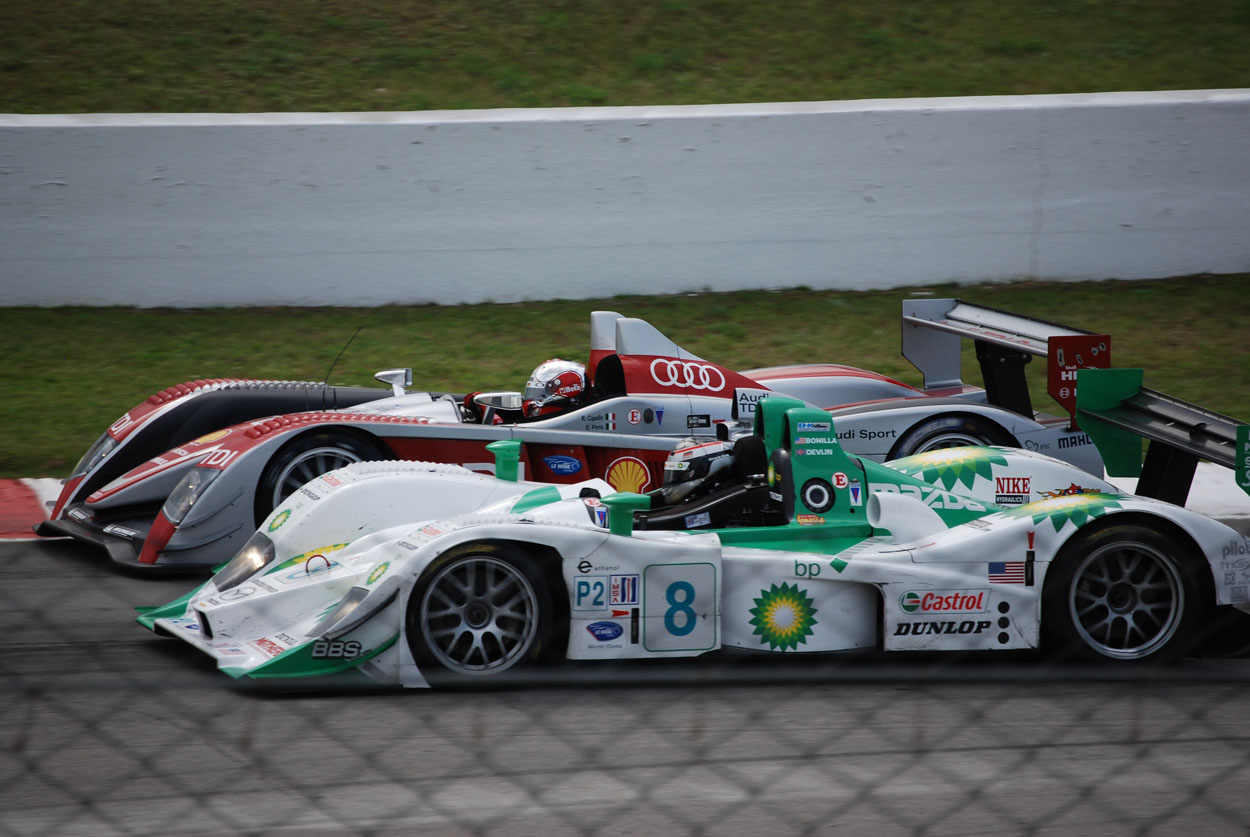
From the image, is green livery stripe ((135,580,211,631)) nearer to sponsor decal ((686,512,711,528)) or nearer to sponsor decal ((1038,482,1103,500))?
sponsor decal ((686,512,711,528))

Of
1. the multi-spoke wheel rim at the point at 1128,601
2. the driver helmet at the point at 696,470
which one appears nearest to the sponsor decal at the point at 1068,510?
the multi-spoke wheel rim at the point at 1128,601

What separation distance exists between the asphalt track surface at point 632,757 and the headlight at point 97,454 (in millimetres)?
2245

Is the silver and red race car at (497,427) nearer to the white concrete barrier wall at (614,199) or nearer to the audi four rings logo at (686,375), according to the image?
the audi four rings logo at (686,375)

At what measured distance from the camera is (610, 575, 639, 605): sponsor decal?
5012 millimetres

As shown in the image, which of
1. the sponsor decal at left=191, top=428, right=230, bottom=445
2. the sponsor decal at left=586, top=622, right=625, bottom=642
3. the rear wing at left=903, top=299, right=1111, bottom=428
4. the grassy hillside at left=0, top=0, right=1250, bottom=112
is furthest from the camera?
the grassy hillside at left=0, top=0, right=1250, bottom=112

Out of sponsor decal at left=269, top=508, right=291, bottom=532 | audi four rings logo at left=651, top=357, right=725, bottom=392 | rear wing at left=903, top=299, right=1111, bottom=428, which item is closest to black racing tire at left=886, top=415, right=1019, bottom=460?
rear wing at left=903, top=299, right=1111, bottom=428

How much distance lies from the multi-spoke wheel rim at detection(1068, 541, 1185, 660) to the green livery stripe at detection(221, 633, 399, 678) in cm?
285

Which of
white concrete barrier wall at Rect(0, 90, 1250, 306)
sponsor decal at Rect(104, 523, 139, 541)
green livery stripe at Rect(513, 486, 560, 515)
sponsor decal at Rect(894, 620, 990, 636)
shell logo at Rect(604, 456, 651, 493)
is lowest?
sponsor decal at Rect(104, 523, 139, 541)

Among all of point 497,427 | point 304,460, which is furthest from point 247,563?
point 497,427

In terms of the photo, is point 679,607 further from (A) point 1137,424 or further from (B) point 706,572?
(A) point 1137,424

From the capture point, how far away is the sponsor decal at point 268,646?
480 centimetres

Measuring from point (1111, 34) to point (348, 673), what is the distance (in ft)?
47.7

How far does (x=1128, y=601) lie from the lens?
213 inches

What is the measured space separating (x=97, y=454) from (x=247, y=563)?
251cm
